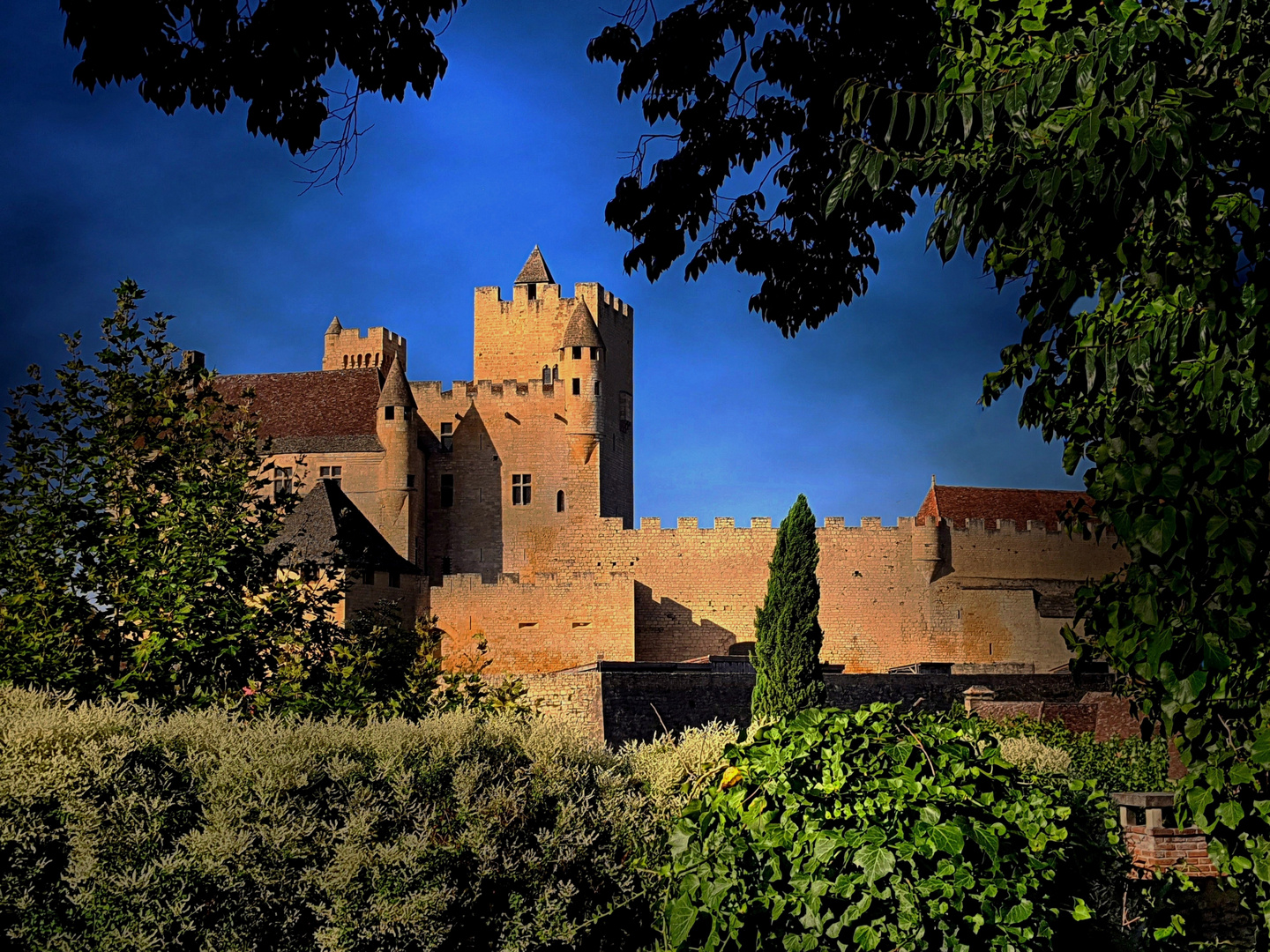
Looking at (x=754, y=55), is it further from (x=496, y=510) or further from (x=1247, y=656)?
(x=496, y=510)

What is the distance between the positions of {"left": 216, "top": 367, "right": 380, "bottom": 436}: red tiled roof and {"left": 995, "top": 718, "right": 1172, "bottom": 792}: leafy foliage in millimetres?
26695

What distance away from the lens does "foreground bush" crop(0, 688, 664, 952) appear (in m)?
5.19

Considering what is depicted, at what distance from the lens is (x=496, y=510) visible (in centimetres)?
4125

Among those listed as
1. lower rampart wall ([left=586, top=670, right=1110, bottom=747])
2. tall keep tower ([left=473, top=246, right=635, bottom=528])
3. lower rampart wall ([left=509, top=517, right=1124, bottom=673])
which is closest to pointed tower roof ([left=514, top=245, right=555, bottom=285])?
tall keep tower ([left=473, top=246, right=635, bottom=528])

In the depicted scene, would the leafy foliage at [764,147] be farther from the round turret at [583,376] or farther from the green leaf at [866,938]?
the round turret at [583,376]

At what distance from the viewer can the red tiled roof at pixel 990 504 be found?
41.9m

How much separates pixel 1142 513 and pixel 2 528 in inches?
302

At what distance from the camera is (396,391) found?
40.4 m

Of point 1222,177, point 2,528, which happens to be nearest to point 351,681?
point 2,528

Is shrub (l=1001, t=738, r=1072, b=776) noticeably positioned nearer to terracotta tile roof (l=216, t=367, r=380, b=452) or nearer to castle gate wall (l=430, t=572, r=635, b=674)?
castle gate wall (l=430, t=572, r=635, b=674)

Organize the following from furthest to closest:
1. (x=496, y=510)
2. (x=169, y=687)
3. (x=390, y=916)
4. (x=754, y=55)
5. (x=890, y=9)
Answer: (x=496, y=510)
(x=169, y=687)
(x=754, y=55)
(x=890, y=9)
(x=390, y=916)

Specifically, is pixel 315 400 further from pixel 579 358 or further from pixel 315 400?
pixel 579 358

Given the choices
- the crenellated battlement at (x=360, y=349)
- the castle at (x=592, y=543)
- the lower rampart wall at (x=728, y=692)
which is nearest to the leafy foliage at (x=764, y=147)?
the lower rampart wall at (x=728, y=692)

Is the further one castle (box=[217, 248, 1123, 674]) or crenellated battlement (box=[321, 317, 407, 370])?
crenellated battlement (box=[321, 317, 407, 370])
